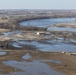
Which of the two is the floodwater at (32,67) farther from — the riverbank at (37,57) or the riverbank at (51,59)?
the riverbank at (51,59)

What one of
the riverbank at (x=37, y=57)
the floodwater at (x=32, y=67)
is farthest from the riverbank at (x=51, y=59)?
the floodwater at (x=32, y=67)

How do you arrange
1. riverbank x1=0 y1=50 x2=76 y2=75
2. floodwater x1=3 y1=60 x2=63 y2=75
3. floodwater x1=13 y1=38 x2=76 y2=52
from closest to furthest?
floodwater x1=3 y1=60 x2=63 y2=75, riverbank x1=0 y1=50 x2=76 y2=75, floodwater x1=13 y1=38 x2=76 y2=52

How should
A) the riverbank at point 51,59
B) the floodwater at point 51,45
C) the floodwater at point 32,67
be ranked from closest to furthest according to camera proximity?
the floodwater at point 32,67 → the riverbank at point 51,59 → the floodwater at point 51,45

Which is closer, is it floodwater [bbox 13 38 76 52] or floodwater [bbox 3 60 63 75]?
floodwater [bbox 3 60 63 75]

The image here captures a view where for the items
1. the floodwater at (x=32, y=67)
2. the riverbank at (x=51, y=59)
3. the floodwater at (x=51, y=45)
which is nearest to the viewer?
the floodwater at (x=32, y=67)

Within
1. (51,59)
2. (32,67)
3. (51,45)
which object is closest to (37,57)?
(51,59)

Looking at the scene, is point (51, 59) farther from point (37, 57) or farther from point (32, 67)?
point (32, 67)

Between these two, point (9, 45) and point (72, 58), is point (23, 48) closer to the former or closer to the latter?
point (9, 45)

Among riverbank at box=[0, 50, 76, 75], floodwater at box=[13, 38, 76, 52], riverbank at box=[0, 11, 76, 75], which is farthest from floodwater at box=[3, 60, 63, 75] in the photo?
floodwater at box=[13, 38, 76, 52]

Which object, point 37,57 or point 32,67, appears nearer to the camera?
point 32,67

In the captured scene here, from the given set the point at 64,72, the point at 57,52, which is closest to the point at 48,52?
the point at 57,52

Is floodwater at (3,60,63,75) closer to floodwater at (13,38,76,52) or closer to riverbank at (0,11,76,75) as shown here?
riverbank at (0,11,76,75)
